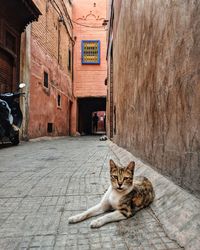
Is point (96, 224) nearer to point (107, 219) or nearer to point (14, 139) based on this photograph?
point (107, 219)

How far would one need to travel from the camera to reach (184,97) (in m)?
2.25

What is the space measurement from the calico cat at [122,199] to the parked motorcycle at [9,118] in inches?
252

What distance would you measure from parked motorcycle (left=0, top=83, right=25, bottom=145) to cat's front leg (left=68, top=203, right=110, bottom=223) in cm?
639

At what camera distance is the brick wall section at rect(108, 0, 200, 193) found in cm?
206

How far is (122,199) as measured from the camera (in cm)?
238

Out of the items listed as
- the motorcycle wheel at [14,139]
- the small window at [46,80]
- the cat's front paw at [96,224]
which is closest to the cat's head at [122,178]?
the cat's front paw at [96,224]

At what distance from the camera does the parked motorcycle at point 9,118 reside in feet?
27.5

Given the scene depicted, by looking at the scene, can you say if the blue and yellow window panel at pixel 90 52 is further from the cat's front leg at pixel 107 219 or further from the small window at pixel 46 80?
the cat's front leg at pixel 107 219

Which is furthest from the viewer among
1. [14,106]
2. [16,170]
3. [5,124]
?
[14,106]

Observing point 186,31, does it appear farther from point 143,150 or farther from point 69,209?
point 143,150

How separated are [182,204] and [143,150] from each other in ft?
6.25

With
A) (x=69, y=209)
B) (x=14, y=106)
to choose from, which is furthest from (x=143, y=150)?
(x=14, y=106)

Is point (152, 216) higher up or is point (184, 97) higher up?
point (184, 97)

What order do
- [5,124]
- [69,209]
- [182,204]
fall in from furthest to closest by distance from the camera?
[5,124]
[69,209]
[182,204]
